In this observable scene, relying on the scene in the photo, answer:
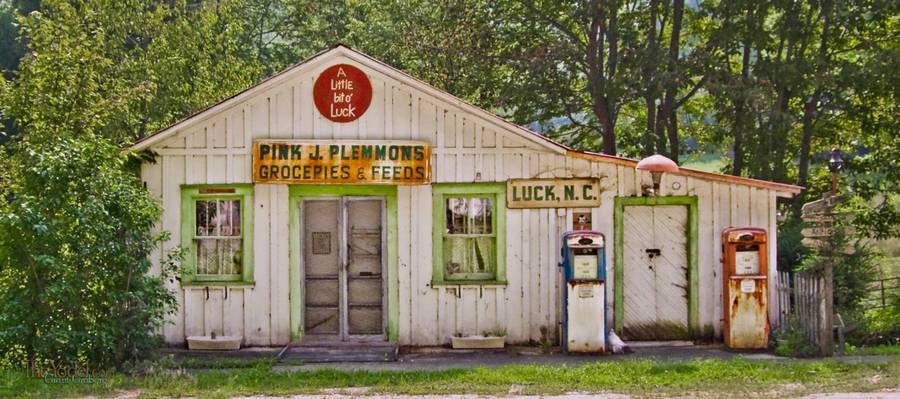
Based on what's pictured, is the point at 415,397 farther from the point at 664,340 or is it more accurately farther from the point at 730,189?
the point at 730,189

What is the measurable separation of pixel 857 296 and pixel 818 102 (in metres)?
8.84

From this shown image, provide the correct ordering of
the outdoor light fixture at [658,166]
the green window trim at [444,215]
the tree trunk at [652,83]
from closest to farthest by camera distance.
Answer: the outdoor light fixture at [658,166] < the green window trim at [444,215] < the tree trunk at [652,83]

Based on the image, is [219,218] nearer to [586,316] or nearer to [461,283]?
[461,283]

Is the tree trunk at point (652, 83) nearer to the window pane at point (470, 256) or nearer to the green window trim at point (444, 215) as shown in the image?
the green window trim at point (444, 215)

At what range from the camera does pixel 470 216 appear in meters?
14.4

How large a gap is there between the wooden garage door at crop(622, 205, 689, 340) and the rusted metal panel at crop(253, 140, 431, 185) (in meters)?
3.24

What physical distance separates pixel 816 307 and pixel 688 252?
201 cm

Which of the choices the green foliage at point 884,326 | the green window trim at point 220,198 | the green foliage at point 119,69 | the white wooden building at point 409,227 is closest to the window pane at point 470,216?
the white wooden building at point 409,227

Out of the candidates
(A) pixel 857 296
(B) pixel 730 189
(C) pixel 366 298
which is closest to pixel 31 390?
(C) pixel 366 298

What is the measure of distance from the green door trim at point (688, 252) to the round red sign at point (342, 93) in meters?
3.90

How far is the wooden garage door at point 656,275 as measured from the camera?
47.6 feet

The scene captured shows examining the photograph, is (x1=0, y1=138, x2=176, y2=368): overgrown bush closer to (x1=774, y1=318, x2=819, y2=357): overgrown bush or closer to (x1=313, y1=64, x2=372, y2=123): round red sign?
(x1=313, y1=64, x2=372, y2=123): round red sign

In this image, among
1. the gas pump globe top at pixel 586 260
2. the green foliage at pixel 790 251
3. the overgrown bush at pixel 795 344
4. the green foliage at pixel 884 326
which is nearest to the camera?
the overgrown bush at pixel 795 344

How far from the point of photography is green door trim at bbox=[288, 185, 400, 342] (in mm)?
14273
